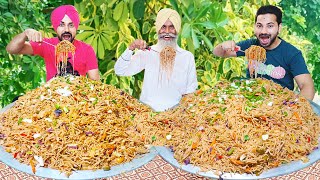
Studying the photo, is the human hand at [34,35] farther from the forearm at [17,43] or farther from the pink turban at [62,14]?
the pink turban at [62,14]

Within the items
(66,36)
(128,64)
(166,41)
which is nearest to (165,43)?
(166,41)

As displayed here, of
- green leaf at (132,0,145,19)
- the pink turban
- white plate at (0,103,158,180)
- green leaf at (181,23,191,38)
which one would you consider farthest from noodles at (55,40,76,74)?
white plate at (0,103,158,180)

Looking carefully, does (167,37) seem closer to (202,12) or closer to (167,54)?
(167,54)

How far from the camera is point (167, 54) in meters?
2.24

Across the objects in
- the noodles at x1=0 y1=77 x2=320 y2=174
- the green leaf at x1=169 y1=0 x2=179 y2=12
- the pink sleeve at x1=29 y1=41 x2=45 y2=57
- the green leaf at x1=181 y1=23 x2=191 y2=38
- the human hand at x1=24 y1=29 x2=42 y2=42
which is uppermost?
the green leaf at x1=169 y1=0 x2=179 y2=12

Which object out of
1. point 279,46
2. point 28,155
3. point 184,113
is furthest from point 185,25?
point 28,155

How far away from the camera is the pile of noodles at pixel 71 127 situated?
4.78 feet

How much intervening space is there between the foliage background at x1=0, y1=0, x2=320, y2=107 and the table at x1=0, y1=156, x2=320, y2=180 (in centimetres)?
101

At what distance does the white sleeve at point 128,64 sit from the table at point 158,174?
0.86 meters

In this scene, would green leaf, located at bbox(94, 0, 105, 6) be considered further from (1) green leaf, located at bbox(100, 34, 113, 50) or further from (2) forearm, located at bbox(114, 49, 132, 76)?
(2) forearm, located at bbox(114, 49, 132, 76)

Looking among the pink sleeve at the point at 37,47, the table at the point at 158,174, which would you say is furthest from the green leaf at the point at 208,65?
the table at the point at 158,174

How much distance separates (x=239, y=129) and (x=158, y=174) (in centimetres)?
36

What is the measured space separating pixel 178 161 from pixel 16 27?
5.46 feet

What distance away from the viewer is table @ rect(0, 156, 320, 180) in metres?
1.50
